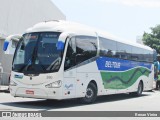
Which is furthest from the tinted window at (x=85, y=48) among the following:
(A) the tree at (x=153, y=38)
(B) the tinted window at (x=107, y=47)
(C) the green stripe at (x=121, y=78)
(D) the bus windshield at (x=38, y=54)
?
(A) the tree at (x=153, y=38)

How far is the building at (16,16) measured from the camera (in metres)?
25.4

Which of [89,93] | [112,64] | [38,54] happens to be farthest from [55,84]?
[112,64]

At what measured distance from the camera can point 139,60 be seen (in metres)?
23.0

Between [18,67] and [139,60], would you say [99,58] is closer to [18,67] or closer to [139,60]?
[18,67]

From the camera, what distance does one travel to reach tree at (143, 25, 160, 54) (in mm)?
58281

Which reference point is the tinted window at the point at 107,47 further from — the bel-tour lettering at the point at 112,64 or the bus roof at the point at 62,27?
the bus roof at the point at 62,27

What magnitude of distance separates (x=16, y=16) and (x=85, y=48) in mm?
13753

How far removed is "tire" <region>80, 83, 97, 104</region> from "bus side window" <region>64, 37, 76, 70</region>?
1901mm

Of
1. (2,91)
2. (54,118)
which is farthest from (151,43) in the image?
(54,118)

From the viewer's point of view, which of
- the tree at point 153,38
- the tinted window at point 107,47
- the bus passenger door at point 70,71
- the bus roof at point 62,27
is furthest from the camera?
the tree at point 153,38

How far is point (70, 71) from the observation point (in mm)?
14320

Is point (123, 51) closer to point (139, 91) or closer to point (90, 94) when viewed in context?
point (139, 91)

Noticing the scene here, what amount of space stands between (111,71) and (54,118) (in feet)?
25.9

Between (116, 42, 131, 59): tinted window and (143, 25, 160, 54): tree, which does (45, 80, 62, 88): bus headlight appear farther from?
(143, 25, 160, 54): tree
